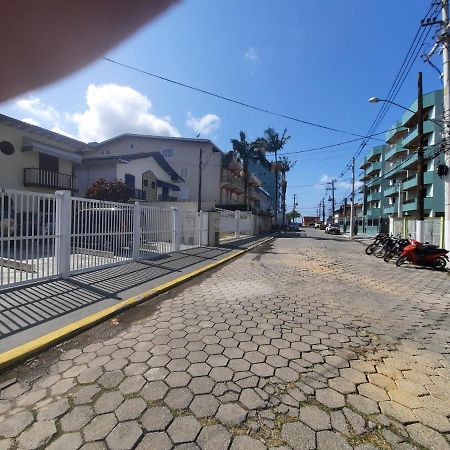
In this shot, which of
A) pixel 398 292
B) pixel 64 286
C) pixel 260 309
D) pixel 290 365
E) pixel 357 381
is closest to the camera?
pixel 357 381

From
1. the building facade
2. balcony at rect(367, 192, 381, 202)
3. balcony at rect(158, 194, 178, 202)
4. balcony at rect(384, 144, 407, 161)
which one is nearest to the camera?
the building facade

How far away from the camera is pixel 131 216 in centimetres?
905

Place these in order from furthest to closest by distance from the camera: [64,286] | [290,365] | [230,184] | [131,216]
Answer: [230,184], [131,216], [64,286], [290,365]

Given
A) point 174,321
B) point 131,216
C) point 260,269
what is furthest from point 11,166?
point 174,321

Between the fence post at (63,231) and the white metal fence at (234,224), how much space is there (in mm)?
12782

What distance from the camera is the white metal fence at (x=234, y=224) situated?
1992 cm

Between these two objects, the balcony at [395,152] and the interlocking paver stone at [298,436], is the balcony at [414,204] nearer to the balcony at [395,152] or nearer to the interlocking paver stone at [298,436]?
the balcony at [395,152]

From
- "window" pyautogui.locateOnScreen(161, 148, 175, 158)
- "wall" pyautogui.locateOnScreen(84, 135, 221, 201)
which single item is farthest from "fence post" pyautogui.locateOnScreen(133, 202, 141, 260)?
"window" pyautogui.locateOnScreen(161, 148, 175, 158)

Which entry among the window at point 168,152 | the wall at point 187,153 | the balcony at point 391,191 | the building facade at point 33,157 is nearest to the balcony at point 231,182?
the wall at point 187,153

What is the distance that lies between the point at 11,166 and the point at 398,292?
20.9 metres

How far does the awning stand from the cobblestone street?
57.3 feet

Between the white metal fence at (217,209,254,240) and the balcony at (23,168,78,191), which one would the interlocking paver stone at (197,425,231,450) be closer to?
the white metal fence at (217,209,254,240)

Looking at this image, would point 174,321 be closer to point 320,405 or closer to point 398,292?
point 320,405

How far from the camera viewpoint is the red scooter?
32.8 ft
